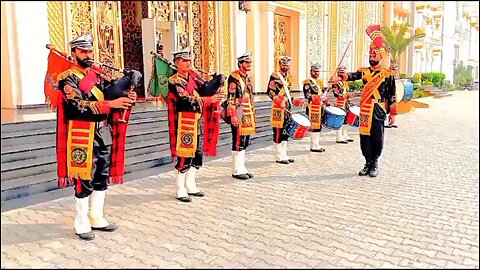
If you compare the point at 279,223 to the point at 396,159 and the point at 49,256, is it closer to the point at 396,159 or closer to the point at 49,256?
the point at 49,256

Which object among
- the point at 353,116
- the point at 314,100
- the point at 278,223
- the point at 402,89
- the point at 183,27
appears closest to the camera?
the point at 278,223

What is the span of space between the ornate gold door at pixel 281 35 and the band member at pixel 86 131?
10493 mm

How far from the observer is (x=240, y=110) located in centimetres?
523

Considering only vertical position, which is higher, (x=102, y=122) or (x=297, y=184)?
(x=102, y=122)

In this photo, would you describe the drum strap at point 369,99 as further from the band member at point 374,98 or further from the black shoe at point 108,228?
the black shoe at point 108,228

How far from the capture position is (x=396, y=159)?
21.8 feet

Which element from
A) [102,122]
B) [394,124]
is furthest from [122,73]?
[394,124]

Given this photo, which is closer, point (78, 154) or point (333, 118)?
point (78, 154)

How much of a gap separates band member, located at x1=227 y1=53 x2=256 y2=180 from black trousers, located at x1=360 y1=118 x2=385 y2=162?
140 centimetres

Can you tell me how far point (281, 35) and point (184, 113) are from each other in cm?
1018

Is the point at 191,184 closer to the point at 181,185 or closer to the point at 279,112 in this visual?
the point at 181,185

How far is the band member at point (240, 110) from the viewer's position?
16.8ft

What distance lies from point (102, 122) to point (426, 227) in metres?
2.59

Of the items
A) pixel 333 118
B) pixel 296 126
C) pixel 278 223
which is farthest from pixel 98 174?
pixel 333 118
